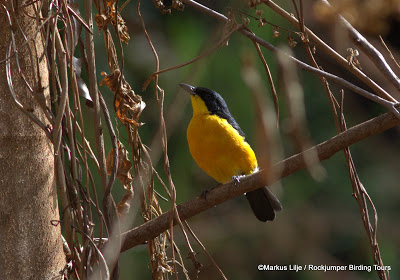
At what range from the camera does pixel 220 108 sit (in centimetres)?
390

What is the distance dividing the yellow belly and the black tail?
279mm

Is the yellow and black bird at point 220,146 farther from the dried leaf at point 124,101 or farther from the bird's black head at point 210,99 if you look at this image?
the dried leaf at point 124,101

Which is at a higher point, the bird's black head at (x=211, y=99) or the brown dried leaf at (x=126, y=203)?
the bird's black head at (x=211, y=99)

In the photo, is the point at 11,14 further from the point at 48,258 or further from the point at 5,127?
the point at 48,258

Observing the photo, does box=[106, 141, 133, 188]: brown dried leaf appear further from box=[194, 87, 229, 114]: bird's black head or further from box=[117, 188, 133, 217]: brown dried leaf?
box=[194, 87, 229, 114]: bird's black head

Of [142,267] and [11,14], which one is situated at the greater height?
[11,14]

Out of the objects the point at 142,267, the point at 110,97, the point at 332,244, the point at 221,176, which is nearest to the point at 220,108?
the point at 221,176

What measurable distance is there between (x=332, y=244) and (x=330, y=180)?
0.60 metres

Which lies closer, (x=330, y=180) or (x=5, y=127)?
(x=5, y=127)

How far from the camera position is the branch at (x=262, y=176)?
175 centimetres

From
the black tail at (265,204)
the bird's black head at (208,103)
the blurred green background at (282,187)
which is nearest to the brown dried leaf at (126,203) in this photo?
the bird's black head at (208,103)

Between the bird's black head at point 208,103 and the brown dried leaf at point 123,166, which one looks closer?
the brown dried leaf at point 123,166

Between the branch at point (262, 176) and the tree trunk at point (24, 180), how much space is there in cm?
33

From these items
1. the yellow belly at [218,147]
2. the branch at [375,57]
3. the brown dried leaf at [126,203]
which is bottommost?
the brown dried leaf at [126,203]
